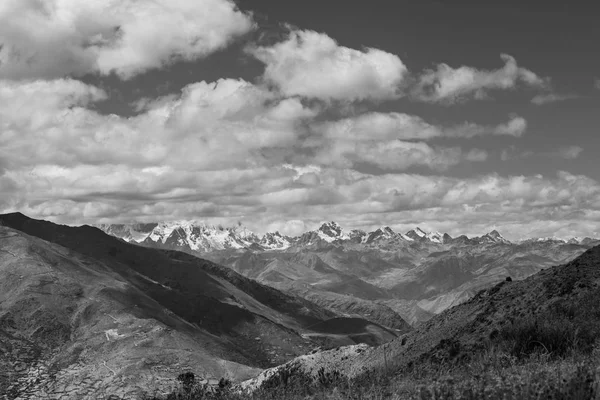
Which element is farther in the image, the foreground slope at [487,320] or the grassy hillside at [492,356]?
the foreground slope at [487,320]

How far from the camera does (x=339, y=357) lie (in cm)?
4144

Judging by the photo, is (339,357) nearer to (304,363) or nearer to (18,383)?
(304,363)

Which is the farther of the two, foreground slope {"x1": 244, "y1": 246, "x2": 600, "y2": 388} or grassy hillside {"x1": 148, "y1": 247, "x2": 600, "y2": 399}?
foreground slope {"x1": 244, "y1": 246, "x2": 600, "y2": 388}

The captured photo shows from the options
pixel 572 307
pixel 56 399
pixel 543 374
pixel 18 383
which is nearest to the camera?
pixel 543 374

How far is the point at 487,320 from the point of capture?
3359 cm

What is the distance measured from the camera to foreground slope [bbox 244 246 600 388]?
86.0 feet

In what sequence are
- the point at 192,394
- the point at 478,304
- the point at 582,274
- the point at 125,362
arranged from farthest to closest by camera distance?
the point at 125,362 < the point at 478,304 < the point at 582,274 < the point at 192,394

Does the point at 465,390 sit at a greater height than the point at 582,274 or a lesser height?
lesser

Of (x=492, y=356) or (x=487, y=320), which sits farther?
(x=487, y=320)

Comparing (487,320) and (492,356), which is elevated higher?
(492,356)

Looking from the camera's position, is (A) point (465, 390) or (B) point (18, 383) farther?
(B) point (18, 383)

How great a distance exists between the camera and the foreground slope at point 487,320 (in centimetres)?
2622

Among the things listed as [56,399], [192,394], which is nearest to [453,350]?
[192,394]

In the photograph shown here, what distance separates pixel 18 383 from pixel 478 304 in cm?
17462
